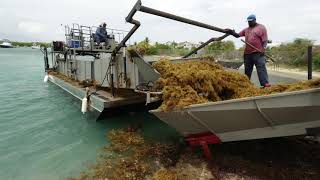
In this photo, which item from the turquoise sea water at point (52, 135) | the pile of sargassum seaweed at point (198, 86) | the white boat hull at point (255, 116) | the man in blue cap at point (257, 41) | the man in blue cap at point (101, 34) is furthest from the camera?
the man in blue cap at point (101, 34)

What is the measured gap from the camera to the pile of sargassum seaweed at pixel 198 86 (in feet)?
20.9

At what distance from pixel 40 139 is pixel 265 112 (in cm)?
678

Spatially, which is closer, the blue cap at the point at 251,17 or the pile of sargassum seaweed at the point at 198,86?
the pile of sargassum seaweed at the point at 198,86

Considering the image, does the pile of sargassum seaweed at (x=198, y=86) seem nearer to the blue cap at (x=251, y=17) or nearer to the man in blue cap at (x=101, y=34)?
the blue cap at (x=251, y=17)

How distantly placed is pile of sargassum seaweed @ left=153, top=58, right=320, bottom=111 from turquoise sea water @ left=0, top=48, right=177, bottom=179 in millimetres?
2210

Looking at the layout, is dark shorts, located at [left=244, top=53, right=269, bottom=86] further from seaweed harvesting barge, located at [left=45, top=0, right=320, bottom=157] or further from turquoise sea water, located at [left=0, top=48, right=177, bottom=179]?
turquoise sea water, located at [left=0, top=48, right=177, bottom=179]

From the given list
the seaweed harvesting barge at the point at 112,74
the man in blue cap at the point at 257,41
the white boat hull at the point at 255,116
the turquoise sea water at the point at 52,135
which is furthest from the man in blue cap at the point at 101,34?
the white boat hull at the point at 255,116

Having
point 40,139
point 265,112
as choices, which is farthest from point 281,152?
point 40,139

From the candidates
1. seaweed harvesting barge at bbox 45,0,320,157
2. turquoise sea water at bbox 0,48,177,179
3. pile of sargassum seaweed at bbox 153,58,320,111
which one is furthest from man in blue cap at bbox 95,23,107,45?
pile of sargassum seaweed at bbox 153,58,320,111

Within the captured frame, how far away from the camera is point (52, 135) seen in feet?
33.2

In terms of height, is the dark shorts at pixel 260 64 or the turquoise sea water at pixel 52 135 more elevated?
the dark shorts at pixel 260 64

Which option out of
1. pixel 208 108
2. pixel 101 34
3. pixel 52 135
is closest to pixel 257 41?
pixel 208 108

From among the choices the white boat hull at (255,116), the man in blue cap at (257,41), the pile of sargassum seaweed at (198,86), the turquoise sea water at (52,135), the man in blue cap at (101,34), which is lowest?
the turquoise sea water at (52,135)

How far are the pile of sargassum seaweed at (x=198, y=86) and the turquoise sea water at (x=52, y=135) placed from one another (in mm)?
2210
